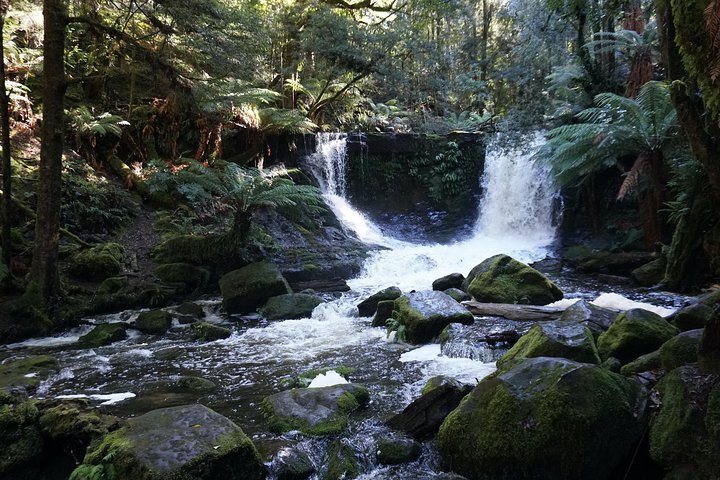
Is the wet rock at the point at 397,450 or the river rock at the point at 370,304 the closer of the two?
the wet rock at the point at 397,450

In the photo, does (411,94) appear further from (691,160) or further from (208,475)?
(208,475)

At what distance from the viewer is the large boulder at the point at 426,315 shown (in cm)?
658

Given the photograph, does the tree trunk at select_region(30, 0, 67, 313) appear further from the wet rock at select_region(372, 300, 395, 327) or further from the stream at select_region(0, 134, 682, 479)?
the wet rock at select_region(372, 300, 395, 327)

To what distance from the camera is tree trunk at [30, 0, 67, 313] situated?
7453 mm

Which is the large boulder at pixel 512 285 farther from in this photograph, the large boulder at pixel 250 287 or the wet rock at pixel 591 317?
the large boulder at pixel 250 287

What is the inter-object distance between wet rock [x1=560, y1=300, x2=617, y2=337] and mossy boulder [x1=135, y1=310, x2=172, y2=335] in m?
6.00

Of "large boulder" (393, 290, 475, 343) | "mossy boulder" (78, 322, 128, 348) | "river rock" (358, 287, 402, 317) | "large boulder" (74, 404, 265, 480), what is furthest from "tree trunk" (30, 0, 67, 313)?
"large boulder" (393, 290, 475, 343)

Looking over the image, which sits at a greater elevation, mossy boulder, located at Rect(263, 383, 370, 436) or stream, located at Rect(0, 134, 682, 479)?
mossy boulder, located at Rect(263, 383, 370, 436)

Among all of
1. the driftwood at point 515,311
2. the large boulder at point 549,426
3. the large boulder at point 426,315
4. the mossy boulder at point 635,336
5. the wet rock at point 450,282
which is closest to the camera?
the large boulder at point 549,426

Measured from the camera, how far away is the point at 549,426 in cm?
290

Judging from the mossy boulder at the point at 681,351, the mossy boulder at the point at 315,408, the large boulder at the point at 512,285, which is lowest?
the mossy boulder at the point at 315,408

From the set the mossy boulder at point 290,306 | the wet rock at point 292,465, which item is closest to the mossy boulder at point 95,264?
the mossy boulder at point 290,306

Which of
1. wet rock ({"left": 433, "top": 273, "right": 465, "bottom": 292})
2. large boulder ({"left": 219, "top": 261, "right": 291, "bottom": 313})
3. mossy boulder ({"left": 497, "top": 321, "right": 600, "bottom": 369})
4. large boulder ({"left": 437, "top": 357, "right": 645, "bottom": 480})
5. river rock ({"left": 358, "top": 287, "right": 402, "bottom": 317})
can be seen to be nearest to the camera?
large boulder ({"left": 437, "top": 357, "right": 645, "bottom": 480})

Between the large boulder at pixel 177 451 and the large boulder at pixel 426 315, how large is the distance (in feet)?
11.9
